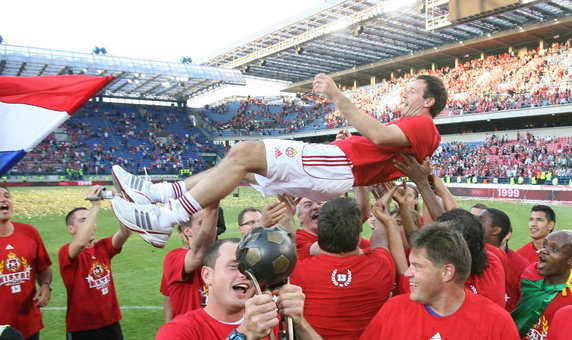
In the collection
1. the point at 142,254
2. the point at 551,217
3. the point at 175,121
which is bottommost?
the point at 142,254

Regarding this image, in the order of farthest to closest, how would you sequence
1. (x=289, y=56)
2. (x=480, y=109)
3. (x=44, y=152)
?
1. (x=289, y=56)
2. (x=44, y=152)
3. (x=480, y=109)

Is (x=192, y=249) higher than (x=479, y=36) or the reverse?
the reverse

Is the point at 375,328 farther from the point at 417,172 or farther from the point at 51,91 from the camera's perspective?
the point at 51,91

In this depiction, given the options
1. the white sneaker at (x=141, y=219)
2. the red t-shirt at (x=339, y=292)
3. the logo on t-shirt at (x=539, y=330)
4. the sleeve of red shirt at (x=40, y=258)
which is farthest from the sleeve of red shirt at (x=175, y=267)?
the logo on t-shirt at (x=539, y=330)

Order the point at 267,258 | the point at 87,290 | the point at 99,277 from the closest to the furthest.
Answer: the point at 267,258 < the point at 87,290 < the point at 99,277

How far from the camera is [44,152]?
42.9m

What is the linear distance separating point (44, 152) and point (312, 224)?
4579 cm

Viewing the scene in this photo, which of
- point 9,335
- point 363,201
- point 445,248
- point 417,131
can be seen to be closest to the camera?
point 9,335

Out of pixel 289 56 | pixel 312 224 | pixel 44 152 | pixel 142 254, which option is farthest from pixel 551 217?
pixel 44 152

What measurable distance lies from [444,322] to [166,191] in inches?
106

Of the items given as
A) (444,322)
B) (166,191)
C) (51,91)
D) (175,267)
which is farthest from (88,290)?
(444,322)

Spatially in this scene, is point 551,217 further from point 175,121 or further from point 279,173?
point 175,121

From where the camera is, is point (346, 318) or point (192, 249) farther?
point (192, 249)

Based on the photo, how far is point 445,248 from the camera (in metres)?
2.60
